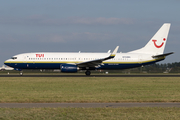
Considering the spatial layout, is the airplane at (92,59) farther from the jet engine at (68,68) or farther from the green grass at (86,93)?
the green grass at (86,93)

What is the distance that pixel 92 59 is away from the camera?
4822cm

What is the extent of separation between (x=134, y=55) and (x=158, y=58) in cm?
428

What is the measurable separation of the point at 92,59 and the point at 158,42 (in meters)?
13.1

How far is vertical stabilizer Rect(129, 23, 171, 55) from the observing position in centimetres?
5103

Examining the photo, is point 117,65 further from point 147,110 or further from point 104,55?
point 147,110

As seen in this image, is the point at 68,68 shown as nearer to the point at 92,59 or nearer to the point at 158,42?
the point at 92,59

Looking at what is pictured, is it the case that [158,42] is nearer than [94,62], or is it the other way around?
[94,62]

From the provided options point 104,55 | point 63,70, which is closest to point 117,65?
point 104,55

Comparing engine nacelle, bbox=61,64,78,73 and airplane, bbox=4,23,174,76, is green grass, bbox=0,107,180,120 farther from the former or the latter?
airplane, bbox=4,23,174,76

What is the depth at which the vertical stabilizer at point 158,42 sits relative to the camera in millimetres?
51031

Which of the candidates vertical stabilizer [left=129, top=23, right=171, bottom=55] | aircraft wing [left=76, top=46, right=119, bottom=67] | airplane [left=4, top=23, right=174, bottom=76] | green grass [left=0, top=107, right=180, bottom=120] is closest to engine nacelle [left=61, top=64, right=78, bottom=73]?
airplane [left=4, top=23, right=174, bottom=76]

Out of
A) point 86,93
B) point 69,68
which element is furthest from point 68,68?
point 86,93

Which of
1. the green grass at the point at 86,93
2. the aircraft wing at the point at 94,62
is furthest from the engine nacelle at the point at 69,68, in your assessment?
the green grass at the point at 86,93

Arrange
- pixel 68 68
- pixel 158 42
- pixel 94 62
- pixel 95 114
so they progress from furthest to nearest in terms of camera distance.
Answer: pixel 158 42, pixel 94 62, pixel 68 68, pixel 95 114
